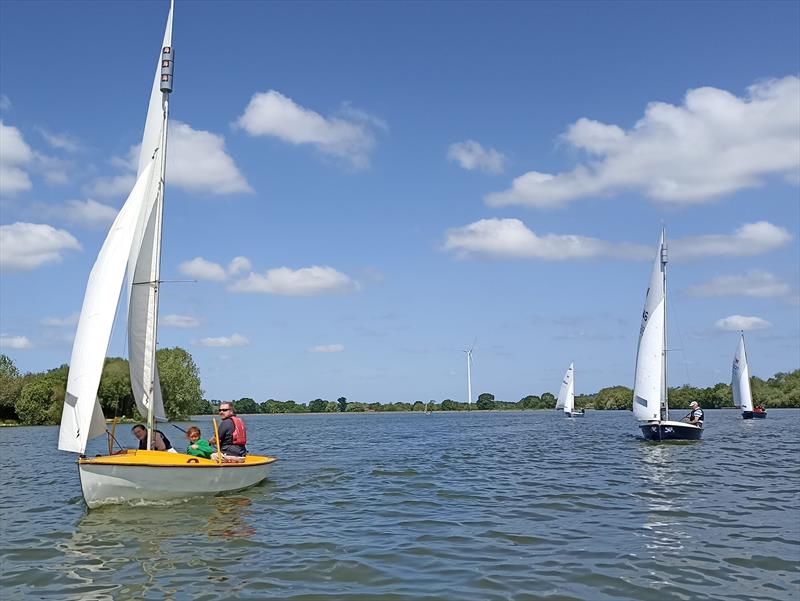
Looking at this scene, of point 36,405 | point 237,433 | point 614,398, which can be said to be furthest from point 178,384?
point 614,398

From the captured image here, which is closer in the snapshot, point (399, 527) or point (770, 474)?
point (399, 527)

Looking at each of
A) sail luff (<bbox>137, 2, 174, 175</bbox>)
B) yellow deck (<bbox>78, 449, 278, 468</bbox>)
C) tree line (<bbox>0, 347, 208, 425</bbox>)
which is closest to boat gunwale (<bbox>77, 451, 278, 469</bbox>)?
yellow deck (<bbox>78, 449, 278, 468</bbox>)

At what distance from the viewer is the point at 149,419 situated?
65.0 feet

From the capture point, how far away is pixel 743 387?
265 feet

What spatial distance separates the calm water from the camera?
36.2 feet

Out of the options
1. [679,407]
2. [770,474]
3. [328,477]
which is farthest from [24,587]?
[679,407]

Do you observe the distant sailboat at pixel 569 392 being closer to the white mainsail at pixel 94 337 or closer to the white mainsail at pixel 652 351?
the white mainsail at pixel 652 351

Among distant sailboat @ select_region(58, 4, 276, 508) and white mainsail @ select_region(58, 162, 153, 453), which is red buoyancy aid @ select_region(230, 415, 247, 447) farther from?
white mainsail @ select_region(58, 162, 153, 453)

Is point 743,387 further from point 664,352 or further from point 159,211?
point 159,211

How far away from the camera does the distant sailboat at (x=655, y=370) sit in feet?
126

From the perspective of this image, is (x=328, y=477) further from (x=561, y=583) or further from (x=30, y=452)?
(x=30, y=452)

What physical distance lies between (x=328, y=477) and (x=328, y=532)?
10.6 meters

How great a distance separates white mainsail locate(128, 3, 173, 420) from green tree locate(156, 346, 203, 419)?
73.1 meters

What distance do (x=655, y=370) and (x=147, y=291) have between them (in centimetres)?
3071
